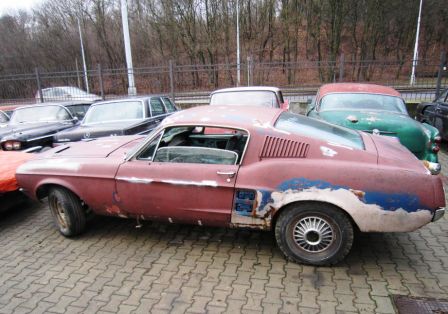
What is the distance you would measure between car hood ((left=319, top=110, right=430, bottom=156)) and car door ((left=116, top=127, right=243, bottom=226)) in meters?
3.05

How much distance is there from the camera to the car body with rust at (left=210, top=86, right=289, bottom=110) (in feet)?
22.3

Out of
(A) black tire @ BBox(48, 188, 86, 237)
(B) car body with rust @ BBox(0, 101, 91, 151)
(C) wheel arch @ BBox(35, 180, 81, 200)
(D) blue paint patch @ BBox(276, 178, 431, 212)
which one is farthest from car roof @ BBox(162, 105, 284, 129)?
(B) car body with rust @ BBox(0, 101, 91, 151)

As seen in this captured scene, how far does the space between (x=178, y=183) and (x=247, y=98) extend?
394 cm

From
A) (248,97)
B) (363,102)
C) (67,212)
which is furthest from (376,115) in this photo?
(67,212)

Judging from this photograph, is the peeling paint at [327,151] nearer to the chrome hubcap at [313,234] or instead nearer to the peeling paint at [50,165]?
the chrome hubcap at [313,234]

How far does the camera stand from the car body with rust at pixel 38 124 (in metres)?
6.66

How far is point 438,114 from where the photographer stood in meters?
7.81

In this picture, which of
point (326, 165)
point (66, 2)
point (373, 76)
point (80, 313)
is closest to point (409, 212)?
point (326, 165)

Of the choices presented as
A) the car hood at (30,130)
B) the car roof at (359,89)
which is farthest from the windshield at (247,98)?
the car hood at (30,130)

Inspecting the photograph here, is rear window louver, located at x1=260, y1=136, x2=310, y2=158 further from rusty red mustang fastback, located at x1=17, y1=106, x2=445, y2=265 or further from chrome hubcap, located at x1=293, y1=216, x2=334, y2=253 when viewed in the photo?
chrome hubcap, located at x1=293, y1=216, x2=334, y2=253

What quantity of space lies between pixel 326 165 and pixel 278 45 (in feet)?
88.8

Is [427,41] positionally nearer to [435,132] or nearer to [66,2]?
[435,132]

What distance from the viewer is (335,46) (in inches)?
990

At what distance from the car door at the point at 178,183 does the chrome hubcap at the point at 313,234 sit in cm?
71
